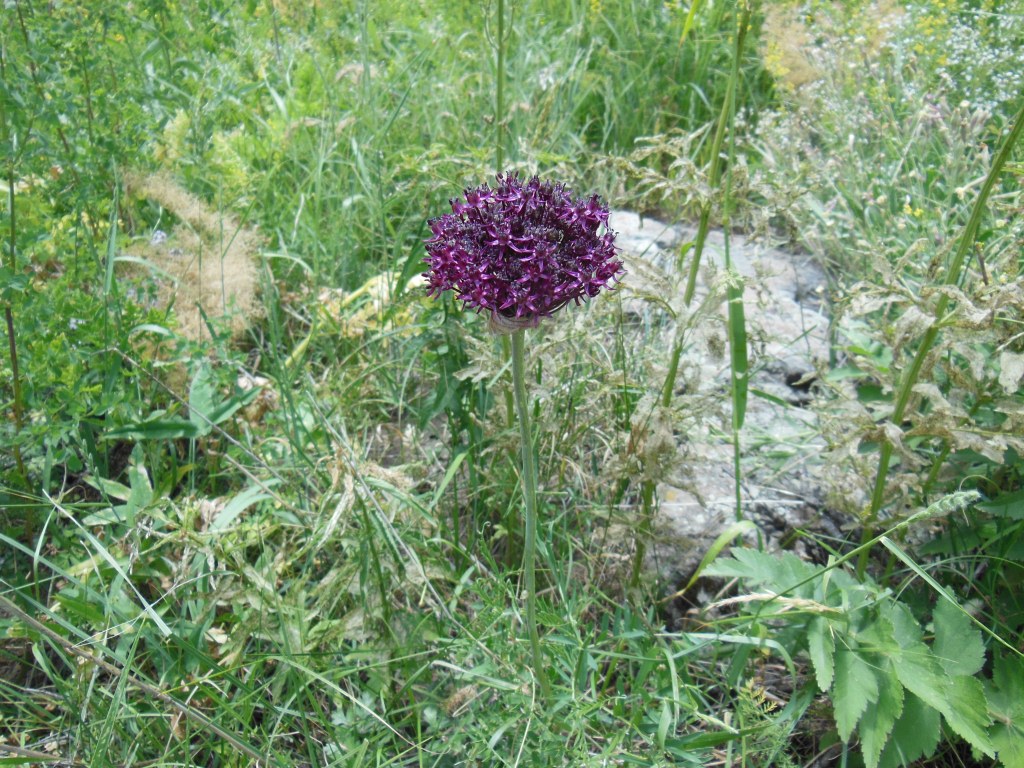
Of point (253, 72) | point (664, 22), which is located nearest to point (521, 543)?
point (253, 72)

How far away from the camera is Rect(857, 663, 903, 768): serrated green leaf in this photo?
1914mm

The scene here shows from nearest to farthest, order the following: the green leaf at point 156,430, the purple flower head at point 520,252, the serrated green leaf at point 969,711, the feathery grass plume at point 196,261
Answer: the purple flower head at point 520,252 < the serrated green leaf at point 969,711 < the green leaf at point 156,430 < the feathery grass plume at point 196,261

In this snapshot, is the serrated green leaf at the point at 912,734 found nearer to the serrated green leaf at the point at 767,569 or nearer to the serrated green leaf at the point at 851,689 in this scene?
the serrated green leaf at the point at 851,689

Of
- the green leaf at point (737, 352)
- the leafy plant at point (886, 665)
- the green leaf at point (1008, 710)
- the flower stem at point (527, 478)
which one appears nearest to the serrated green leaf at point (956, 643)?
the leafy plant at point (886, 665)

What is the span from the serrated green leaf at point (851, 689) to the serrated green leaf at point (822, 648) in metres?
0.02

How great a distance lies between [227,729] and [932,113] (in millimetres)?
3302

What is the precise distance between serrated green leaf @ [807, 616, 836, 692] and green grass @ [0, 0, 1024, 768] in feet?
0.04

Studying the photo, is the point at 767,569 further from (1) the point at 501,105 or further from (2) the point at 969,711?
(1) the point at 501,105

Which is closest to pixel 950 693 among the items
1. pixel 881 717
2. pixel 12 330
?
pixel 881 717

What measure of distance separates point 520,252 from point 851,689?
1277 millimetres

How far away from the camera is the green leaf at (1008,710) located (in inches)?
78.5

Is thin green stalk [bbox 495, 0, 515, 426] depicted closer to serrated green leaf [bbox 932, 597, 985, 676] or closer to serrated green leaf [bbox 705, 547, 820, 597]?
serrated green leaf [bbox 705, 547, 820, 597]

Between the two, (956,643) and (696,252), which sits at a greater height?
(696,252)

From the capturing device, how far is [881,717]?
1955 millimetres
